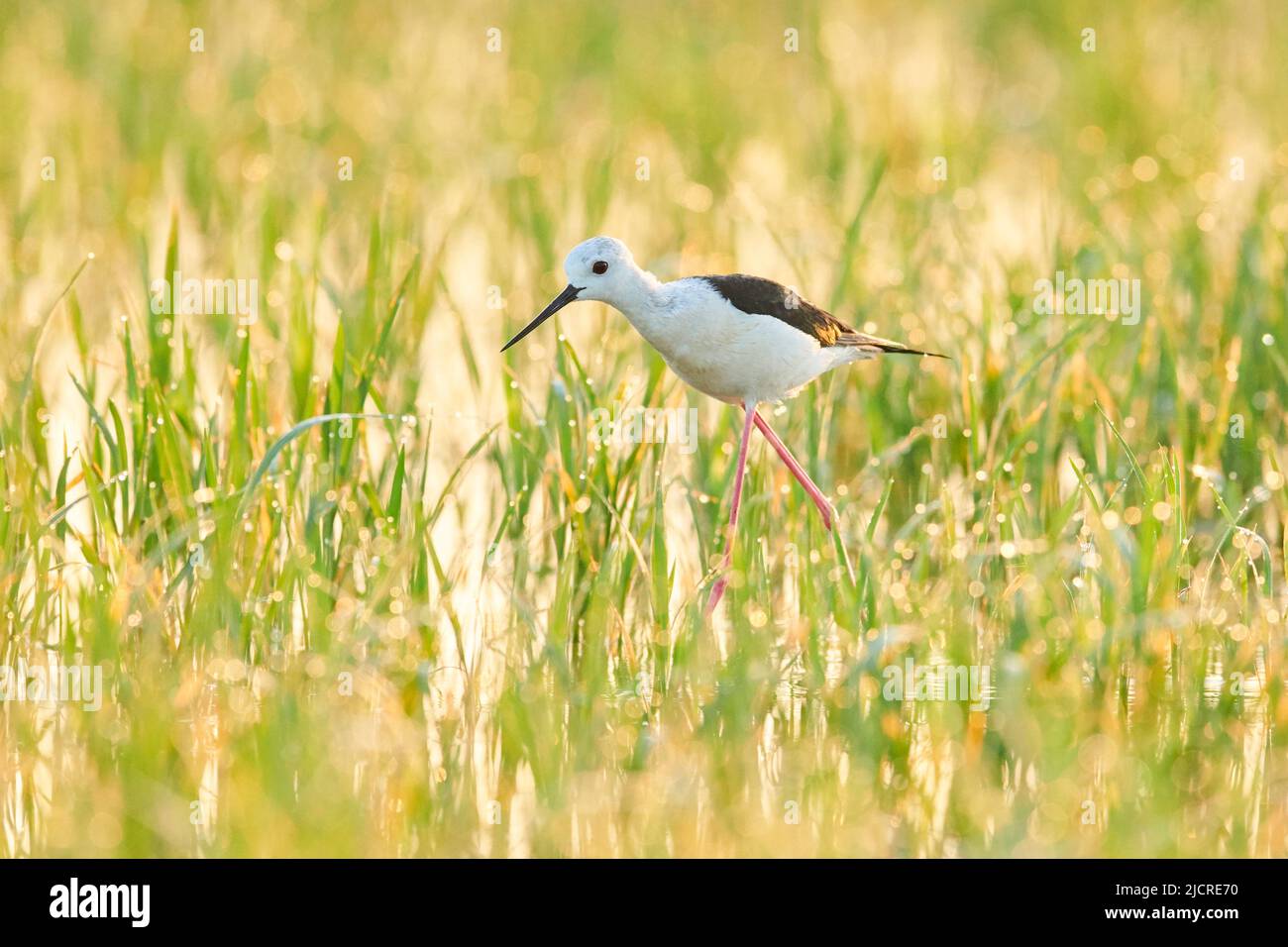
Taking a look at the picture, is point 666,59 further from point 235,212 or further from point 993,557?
point 993,557

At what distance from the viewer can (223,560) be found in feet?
13.8

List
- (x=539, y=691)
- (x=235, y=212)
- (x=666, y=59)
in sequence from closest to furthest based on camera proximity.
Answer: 1. (x=539, y=691)
2. (x=235, y=212)
3. (x=666, y=59)

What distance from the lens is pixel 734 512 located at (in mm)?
4832

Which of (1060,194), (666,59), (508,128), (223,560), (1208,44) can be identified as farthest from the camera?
(1208,44)

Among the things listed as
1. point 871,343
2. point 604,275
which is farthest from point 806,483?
point 604,275

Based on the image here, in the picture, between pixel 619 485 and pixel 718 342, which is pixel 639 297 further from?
pixel 619 485

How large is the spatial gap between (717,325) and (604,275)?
0.33 m

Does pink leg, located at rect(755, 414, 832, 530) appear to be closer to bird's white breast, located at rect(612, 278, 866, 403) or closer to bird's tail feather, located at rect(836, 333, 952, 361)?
bird's white breast, located at rect(612, 278, 866, 403)

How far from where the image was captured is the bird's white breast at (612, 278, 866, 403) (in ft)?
15.9

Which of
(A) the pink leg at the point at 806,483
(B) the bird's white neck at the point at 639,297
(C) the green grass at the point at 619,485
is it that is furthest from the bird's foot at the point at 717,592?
(B) the bird's white neck at the point at 639,297

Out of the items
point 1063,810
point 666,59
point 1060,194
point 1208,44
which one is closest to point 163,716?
point 1063,810

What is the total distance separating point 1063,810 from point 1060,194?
18.6 feet

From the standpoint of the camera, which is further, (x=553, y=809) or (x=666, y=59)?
(x=666, y=59)

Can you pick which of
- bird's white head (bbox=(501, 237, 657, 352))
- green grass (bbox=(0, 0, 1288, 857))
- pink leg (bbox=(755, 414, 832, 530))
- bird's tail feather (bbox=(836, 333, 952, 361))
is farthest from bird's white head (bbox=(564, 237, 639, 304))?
bird's tail feather (bbox=(836, 333, 952, 361))
